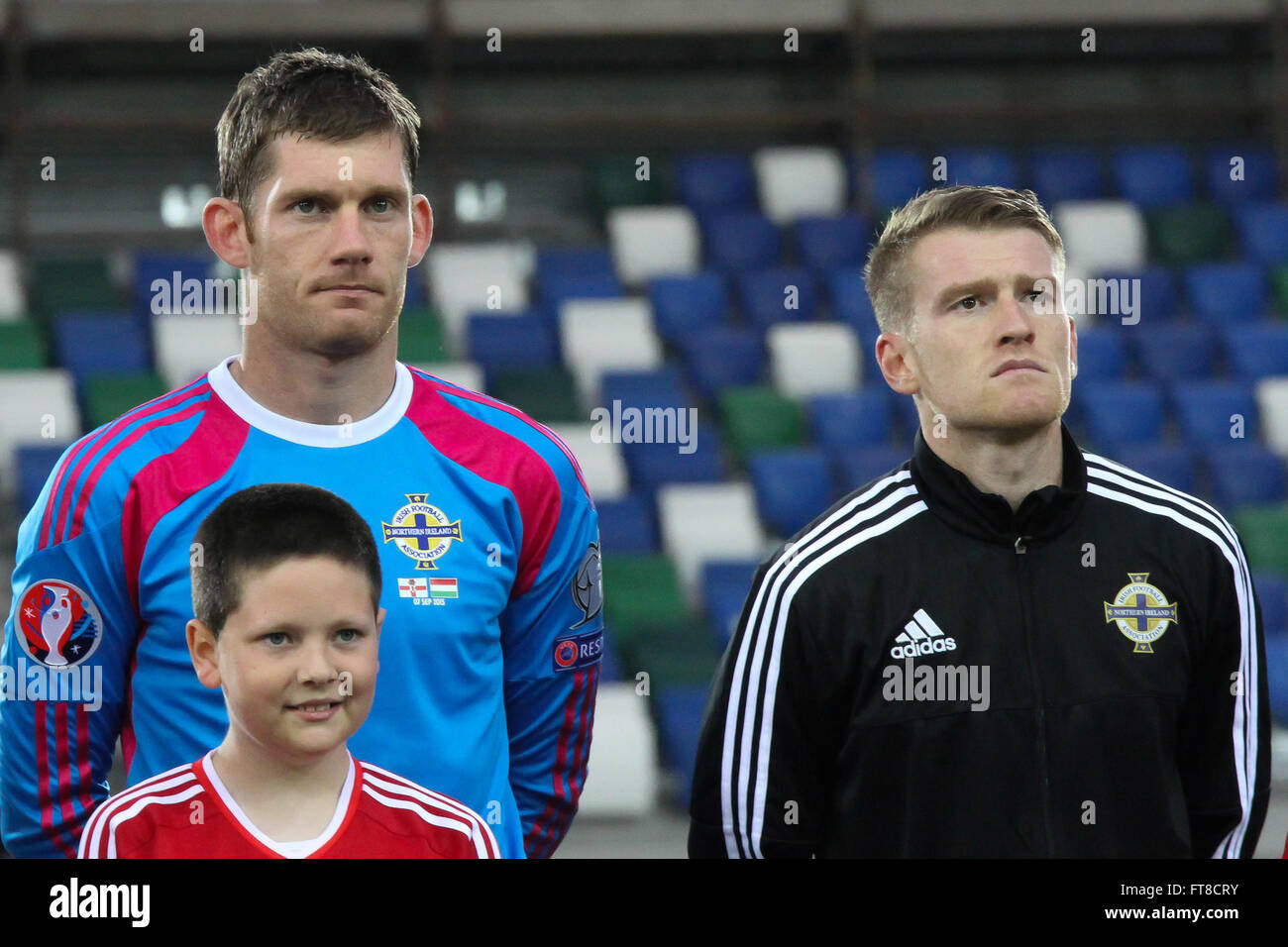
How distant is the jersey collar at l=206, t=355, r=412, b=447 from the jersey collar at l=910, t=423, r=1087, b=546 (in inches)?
24.7

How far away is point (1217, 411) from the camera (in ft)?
22.6

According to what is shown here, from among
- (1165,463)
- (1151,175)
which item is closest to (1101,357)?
(1165,463)

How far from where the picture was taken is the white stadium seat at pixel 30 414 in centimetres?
596

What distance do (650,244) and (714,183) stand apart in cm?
52

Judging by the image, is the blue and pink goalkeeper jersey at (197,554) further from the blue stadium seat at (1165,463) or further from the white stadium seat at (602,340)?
the blue stadium seat at (1165,463)

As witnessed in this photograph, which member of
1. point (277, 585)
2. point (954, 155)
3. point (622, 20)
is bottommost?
point (277, 585)

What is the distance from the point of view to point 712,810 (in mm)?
1908

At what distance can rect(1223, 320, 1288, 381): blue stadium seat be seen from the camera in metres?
7.04

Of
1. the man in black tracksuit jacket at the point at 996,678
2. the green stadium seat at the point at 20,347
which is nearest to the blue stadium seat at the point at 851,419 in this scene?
the green stadium seat at the point at 20,347

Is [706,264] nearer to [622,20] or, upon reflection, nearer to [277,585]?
[622,20]

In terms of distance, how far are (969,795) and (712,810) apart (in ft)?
0.97

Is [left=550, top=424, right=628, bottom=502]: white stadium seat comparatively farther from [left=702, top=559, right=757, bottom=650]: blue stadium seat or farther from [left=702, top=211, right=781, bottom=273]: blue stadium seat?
[left=702, top=211, right=781, bottom=273]: blue stadium seat
